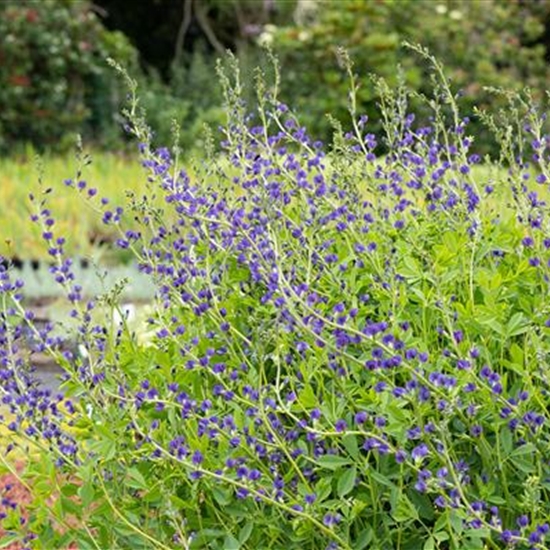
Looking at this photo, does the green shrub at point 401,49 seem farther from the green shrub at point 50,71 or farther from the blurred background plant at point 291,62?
the green shrub at point 50,71

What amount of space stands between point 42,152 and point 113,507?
40.7 ft

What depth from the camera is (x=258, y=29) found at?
16.6 m

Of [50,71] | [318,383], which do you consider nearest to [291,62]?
[50,71]

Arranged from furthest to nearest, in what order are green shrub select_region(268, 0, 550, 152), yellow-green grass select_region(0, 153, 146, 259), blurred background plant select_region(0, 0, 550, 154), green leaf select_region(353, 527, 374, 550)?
green shrub select_region(268, 0, 550, 152)
blurred background plant select_region(0, 0, 550, 154)
yellow-green grass select_region(0, 153, 146, 259)
green leaf select_region(353, 527, 374, 550)

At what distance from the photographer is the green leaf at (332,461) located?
273 centimetres

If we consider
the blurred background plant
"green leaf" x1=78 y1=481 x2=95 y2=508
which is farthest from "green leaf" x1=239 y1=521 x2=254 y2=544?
the blurred background plant

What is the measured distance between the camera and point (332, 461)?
2738 millimetres

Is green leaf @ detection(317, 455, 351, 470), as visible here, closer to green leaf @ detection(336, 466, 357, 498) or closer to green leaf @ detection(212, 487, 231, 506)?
green leaf @ detection(336, 466, 357, 498)

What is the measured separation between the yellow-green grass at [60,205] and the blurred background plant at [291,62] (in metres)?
3.27

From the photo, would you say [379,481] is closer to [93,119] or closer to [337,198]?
[337,198]

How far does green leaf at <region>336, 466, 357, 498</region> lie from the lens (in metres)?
2.71

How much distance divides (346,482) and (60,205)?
23.8 ft

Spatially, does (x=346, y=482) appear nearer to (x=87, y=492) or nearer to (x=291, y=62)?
(x=87, y=492)

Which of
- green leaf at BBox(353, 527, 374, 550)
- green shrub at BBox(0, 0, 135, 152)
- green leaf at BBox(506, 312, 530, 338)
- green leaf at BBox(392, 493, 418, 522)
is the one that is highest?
green leaf at BBox(506, 312, 530, 338)
